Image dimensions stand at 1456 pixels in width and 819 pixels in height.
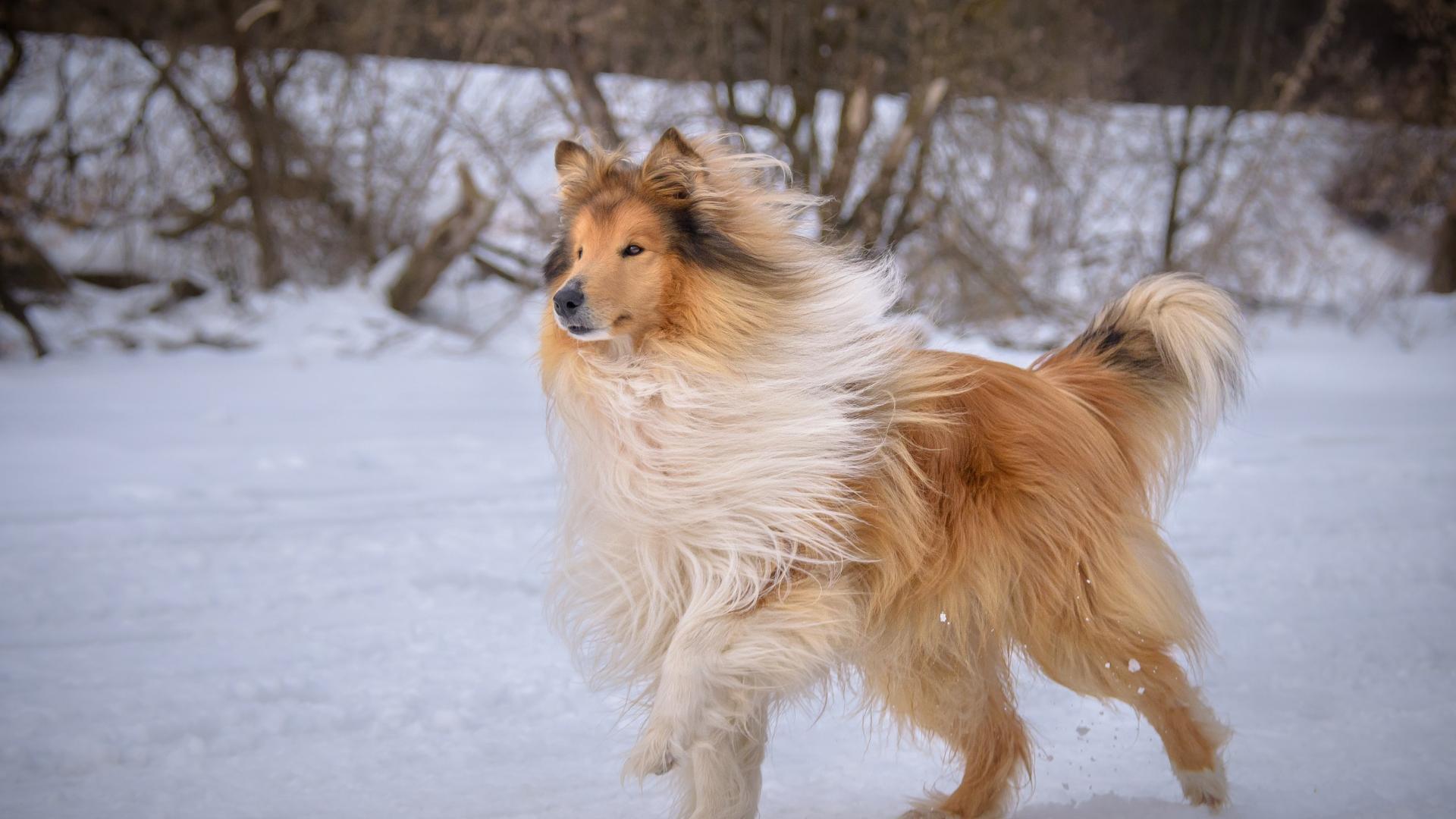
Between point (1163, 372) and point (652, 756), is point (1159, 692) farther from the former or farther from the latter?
point (652, 756)

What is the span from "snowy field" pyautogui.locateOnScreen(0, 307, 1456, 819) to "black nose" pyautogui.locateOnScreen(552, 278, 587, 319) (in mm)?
1228

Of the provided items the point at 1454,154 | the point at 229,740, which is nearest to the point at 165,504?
the point at 229,740

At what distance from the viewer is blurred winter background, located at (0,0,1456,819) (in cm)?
304

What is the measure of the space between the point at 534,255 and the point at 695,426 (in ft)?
31.3

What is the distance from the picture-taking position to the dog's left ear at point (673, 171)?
8.46 ft

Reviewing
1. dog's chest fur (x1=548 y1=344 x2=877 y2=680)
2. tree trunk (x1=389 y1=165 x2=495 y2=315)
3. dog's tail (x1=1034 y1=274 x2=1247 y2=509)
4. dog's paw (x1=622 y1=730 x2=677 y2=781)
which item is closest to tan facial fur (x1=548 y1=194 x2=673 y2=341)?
dog's chest fur (x1=548 y1=344 x2=877 y2=680)

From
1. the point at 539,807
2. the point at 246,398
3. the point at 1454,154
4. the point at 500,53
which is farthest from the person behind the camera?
the point at 1454,154

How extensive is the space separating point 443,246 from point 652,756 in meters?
9.56

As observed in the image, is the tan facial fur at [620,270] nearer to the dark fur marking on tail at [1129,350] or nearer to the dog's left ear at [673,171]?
the dog's left ear at [673,171]

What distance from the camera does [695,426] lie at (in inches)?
96.3

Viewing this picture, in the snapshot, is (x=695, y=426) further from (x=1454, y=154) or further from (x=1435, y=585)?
(x=1454, y=154)

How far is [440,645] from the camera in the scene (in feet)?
12.0

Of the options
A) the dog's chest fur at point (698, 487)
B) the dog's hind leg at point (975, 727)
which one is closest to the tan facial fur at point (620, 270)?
the dog's chest fur at point (698, 487)

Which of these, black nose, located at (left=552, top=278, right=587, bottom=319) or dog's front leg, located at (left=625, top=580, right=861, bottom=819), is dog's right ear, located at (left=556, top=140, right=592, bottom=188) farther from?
dog's front leg, located at (left=625, top=580, right=861, bottom=819)
